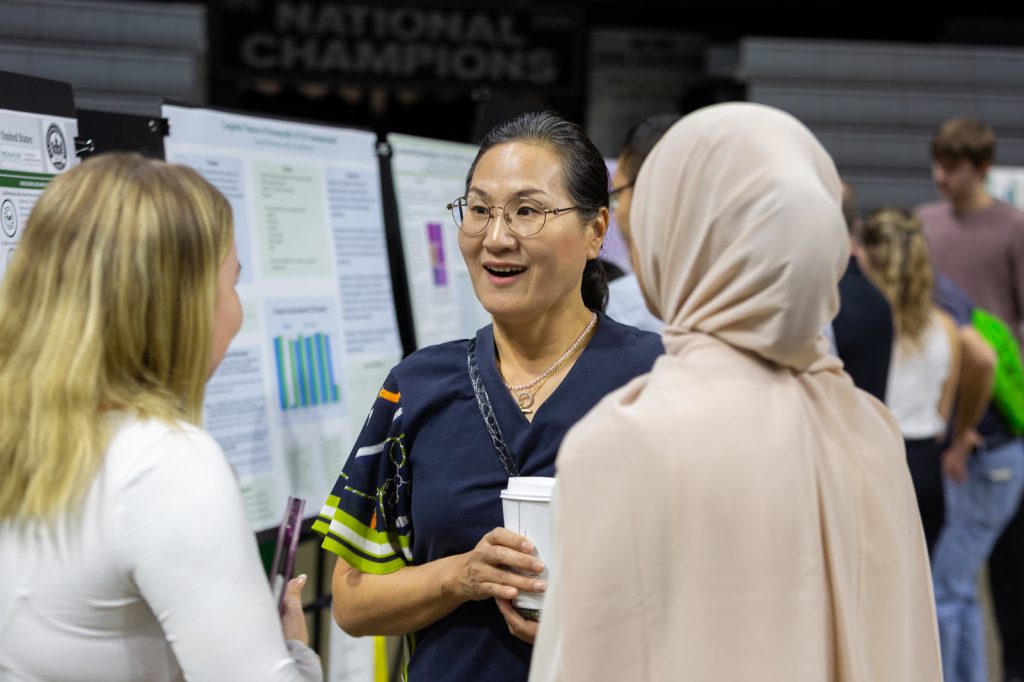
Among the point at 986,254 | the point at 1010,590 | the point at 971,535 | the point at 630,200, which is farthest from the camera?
the point at 986,254

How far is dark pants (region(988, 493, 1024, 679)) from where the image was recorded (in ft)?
14.6

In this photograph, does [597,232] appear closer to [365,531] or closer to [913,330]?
[365,531]

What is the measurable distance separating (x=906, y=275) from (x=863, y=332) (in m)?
1.05

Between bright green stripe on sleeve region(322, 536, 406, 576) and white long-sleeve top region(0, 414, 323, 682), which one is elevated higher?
white long-sleeve top region(0, 414, 323, 682)

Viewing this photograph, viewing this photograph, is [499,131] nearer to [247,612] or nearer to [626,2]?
[247,612]

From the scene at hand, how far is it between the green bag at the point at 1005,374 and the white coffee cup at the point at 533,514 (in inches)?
129

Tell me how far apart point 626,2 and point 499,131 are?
638 centimetres

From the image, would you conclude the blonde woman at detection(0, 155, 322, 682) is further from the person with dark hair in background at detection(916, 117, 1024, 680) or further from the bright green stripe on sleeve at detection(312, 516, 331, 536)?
the person with dark hair in background at detection(916, 117, 1024, 680)

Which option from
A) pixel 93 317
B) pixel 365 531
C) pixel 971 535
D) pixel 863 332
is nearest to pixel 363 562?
pixel 365 531

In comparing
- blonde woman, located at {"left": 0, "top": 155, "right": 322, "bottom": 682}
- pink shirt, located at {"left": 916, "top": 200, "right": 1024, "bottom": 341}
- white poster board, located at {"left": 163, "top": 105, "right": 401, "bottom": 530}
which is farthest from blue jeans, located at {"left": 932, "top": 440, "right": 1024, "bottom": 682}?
blonde woman, located at {"left": 0, "top": 155, "right": 322, "bottom": 682}

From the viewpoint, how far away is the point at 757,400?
131 centimetres

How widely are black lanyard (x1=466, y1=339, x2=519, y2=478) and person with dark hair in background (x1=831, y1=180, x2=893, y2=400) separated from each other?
145 centimetres

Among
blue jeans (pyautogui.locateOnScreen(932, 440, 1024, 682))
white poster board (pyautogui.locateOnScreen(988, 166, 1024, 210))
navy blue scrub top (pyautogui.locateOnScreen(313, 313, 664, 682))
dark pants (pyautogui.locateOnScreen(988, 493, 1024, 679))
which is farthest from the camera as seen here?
white poster board (pyautogui.locateOnScreen(988, 166, 1024, 210))

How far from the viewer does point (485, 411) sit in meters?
1.70
